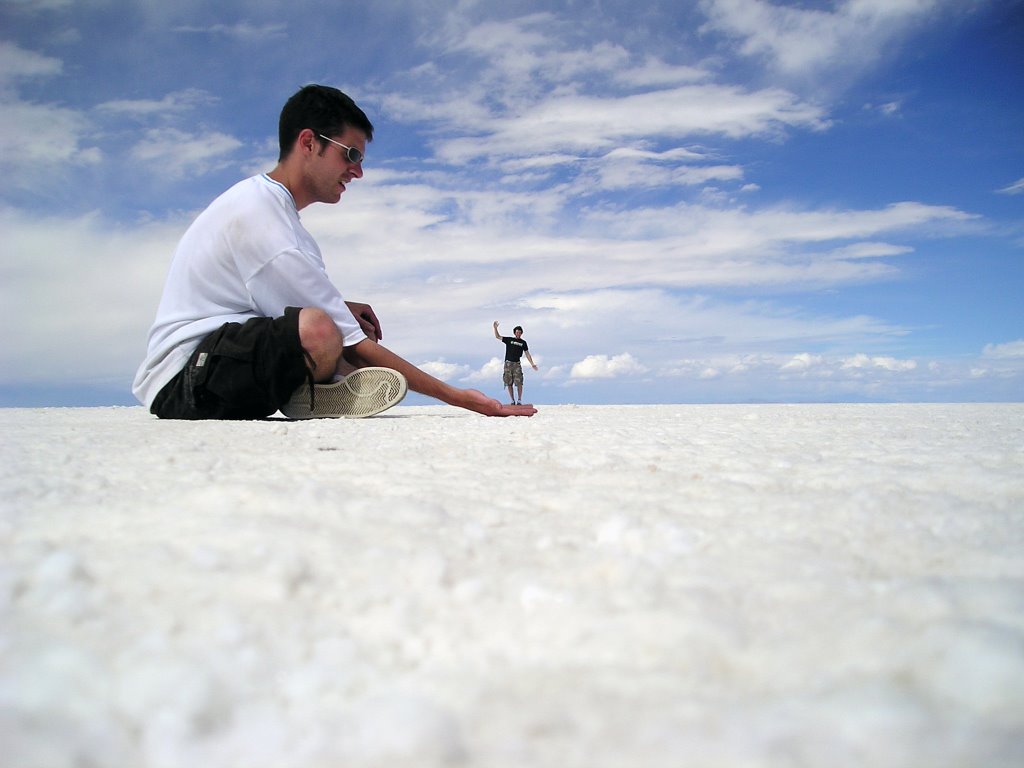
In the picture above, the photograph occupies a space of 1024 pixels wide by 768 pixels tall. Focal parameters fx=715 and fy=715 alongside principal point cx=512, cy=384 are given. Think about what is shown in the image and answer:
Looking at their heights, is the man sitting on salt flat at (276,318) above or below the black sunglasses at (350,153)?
below

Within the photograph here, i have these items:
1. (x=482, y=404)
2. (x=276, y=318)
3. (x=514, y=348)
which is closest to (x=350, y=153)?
(x=276, y=318)

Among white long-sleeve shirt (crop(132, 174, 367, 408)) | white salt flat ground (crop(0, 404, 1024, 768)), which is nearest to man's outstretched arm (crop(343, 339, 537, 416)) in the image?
white long-sleeve shirt (crop(132, 174, 367, 408))

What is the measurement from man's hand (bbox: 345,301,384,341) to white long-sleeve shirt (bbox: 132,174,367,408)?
535mm

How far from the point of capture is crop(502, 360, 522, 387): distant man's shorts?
35.2ft

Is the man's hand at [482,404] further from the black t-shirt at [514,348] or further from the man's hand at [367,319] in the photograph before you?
the black t-shirt at [514,348]

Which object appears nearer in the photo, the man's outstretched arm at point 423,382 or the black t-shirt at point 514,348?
the man's outstretched arm at point 423,382

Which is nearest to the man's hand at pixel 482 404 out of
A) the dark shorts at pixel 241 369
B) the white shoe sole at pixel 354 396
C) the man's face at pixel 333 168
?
the white shoe sole at pixel 354 396

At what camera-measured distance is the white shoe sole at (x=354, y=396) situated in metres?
3.46

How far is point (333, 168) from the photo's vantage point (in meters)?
3.69

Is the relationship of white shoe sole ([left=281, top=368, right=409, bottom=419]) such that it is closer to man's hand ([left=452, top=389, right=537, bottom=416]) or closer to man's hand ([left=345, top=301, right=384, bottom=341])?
man's hand ([left=452, top=389, right=537, bottom=416])

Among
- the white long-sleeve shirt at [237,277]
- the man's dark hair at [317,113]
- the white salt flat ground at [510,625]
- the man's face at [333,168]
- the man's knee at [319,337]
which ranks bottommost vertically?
the white salt flat ground at [510,625]

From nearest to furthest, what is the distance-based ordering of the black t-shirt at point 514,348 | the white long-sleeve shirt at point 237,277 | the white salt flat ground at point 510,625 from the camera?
the white salt flat ground at point 510,625 → the white long-sleeve shirt at point 237,277 → the black t-shirt at point 514,348

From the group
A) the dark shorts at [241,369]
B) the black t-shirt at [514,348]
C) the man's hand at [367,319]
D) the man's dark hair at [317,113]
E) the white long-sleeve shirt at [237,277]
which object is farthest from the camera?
the black t-shirt at [514,348]

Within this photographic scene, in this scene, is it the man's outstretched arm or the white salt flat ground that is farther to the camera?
the man's outstretched arm
